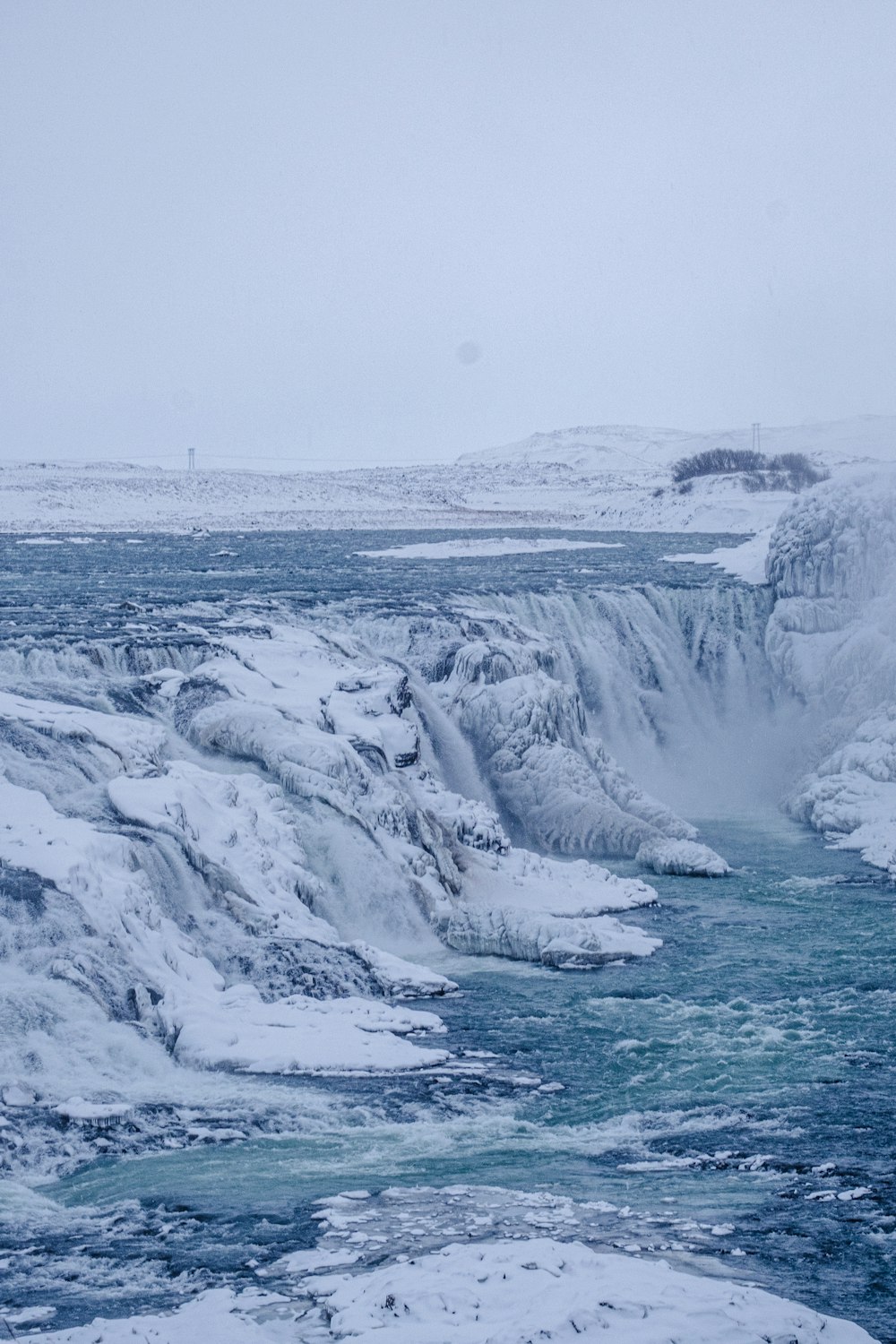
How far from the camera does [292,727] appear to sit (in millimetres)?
16984

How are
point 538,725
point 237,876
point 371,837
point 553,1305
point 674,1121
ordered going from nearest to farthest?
point 553,1305 < point 674,1121 < point 237,876 < point 371,837 < point 538,725

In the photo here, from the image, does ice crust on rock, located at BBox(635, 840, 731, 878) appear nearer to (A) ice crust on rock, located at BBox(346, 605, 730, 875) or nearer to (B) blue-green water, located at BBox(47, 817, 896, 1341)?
(A) ice crust on rock, located at BBox(346, 605, 730, 875)

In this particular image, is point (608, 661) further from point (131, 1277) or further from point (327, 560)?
point (131, 1277)

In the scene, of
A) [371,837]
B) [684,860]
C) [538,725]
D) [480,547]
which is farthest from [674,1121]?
[480,547]

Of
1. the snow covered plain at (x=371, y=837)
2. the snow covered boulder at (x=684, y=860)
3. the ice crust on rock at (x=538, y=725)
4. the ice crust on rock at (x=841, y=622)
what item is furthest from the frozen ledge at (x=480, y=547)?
the snow covered boulder at (x=684, y=860)

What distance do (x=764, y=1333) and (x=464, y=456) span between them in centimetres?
14550

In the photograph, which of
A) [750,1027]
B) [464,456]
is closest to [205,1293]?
Result: [750,1027]

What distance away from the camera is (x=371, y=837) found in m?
15.9

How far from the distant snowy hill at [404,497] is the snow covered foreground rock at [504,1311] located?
129 feet

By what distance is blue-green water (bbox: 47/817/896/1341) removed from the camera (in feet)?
28.0

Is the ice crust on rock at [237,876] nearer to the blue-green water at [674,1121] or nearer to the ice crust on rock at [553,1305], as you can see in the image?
the blue-green water at [674,1121]

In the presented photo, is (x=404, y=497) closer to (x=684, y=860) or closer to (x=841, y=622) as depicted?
(x=841, y=622)

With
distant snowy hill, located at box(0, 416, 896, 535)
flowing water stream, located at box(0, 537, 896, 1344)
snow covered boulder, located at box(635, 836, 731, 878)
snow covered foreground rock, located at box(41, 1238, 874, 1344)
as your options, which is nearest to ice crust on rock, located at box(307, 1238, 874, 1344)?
snow covered foreground rock, located at box(41, 1238, 874, 1344)

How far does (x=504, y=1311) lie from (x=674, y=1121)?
145 inches
